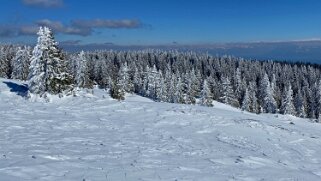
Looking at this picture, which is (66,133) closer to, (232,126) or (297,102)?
(232,126)

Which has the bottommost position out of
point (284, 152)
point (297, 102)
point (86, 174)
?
point (297, 102)

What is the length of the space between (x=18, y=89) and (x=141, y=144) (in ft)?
78.9

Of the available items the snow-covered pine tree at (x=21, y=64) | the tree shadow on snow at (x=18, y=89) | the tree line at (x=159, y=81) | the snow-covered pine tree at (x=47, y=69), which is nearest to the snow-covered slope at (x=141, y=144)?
the snow-covered pine tree at (x=47, y=69)

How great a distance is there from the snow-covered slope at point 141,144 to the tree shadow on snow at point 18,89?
150 inches

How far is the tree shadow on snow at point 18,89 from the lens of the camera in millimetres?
37713

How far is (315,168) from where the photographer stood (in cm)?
1800

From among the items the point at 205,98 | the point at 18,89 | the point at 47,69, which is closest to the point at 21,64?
the point at 205,98

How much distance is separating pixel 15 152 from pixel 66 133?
19.4ft

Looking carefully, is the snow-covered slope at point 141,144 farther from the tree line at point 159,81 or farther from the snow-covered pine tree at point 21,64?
the snow-covered pine tree at point 21,64

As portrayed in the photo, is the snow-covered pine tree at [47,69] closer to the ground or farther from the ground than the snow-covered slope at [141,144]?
farther from the ground

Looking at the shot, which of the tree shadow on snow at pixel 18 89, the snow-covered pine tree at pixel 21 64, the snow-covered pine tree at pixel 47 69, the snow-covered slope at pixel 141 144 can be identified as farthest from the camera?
the snow-covered pine tree at pixel 21 64

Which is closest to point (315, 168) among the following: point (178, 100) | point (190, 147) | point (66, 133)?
point (190, 147)

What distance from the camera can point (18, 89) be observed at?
131 feet

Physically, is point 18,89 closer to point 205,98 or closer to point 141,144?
point 141,144
